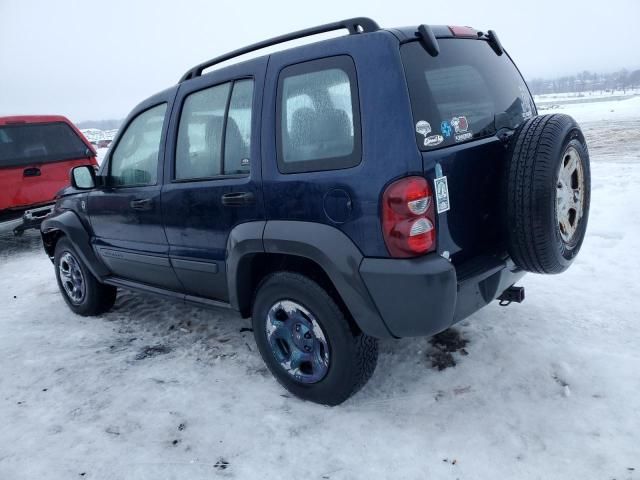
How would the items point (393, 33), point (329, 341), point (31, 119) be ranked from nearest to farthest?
point (393, 33) < point (329, 341) < point (31, 119)

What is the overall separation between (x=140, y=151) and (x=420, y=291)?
2.40 meters

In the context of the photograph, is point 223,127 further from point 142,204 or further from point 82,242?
point 82,242

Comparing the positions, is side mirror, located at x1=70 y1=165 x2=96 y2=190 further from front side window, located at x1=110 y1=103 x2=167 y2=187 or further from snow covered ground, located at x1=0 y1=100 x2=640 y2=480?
snow covered ground, located at x1=0 y1=100 x2=640 y2=480

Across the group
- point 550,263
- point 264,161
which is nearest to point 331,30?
point 264,161

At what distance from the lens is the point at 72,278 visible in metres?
4.39

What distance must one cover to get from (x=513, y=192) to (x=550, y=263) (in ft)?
1.36

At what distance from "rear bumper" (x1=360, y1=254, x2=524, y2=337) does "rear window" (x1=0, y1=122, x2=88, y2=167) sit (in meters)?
6.71

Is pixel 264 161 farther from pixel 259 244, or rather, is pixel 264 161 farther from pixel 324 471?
pixel 324 471

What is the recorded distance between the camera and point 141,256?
356 cm

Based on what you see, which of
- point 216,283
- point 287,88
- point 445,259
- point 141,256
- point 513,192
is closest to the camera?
point 445,259

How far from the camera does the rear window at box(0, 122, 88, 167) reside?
6.91m

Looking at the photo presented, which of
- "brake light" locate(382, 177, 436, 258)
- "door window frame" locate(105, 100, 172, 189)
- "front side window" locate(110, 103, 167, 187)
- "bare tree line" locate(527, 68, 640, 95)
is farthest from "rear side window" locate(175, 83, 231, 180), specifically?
"bare tree line" locate(527, 68, 640, 95)

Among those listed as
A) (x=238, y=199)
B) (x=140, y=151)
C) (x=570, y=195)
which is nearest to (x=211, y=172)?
(x=238, y=199)

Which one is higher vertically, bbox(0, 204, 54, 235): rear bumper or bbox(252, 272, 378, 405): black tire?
bbox(0, 204, 54, 235): rear bumper
